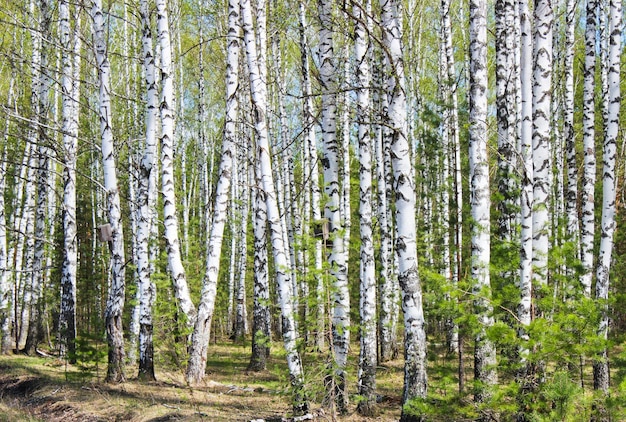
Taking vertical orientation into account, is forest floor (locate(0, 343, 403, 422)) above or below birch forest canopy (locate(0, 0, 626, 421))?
below

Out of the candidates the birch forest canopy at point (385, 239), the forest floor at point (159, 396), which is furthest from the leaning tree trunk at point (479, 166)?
the forest floor at point (159, 396)

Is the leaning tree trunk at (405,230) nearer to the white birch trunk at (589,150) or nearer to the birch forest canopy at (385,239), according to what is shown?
the birch forest canopy at (385,239)

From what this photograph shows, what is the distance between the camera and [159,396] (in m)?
8.95

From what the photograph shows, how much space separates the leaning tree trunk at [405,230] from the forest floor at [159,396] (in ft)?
3.97

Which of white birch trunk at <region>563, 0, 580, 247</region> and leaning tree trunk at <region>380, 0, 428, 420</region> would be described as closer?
leaning tree trunk at <region>380, 0, 428, 420</region>

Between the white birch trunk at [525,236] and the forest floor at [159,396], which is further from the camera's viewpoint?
the forest floor at [159,396]

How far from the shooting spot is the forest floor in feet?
24.5

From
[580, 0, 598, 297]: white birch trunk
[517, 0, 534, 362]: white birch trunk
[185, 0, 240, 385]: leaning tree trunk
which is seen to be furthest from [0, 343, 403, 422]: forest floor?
[580, 0, 598, 297]: white birch trunk

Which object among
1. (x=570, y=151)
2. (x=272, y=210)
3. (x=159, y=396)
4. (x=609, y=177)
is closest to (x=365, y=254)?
(x=272, y=210)

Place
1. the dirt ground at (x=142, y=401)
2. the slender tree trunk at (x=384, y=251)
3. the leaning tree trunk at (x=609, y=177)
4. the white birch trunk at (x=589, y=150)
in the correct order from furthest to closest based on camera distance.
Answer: the slender tree trunk at (x=384, y=251)
the white birch trunk at (x=589, y=150)
the leaning tree trunk at (x=609, y=177)
the dirt ground at (x=142, y=401)

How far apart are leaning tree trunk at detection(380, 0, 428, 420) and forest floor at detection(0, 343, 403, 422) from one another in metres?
1.21

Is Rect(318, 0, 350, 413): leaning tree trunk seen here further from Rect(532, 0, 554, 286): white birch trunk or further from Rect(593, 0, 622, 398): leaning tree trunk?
Rect(593, 0, 622, 398): leaning tree trunk

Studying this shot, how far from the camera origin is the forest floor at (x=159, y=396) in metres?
7.48

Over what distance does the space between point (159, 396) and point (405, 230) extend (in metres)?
5.51
